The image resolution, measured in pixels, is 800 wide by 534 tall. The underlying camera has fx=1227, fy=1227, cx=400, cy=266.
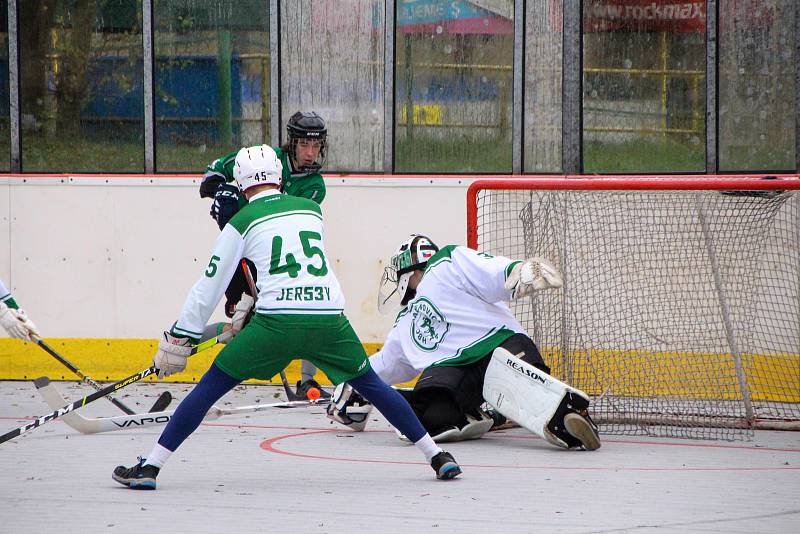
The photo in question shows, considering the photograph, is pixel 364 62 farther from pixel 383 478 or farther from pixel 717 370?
pixel 383 478

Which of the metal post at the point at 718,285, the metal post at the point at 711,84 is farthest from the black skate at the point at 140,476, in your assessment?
the metal post at the point at 711,84

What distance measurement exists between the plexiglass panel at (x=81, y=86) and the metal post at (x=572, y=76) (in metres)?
2.89

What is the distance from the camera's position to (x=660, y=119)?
8008 millimetres

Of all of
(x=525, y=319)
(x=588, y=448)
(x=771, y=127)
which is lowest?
(x=588, y=448)

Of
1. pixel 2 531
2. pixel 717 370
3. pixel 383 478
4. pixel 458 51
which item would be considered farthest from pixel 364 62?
pixel 2 531

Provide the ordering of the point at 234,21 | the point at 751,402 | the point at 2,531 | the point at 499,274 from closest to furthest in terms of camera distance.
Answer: the point at 2,531 → the point at 499,274 → the point at 751,402 → the point at 234,21

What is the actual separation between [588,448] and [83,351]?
3.78 metres

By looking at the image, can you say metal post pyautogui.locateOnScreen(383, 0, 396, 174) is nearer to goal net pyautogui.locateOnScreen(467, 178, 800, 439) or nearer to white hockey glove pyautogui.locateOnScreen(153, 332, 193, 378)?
goal net pyautogui.locateOnScreen(467, 178, 800, 439)

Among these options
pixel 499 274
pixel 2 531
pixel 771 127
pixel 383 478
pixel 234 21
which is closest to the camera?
pixel 2 531

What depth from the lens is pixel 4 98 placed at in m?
8.52

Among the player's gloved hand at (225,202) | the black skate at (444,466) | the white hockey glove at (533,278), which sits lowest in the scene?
the black skate at (444,466)

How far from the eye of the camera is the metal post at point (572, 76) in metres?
8.04

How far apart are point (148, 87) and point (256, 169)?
3.85 m

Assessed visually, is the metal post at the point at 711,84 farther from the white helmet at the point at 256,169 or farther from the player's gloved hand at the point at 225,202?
the white helmet at the point at 256,169
